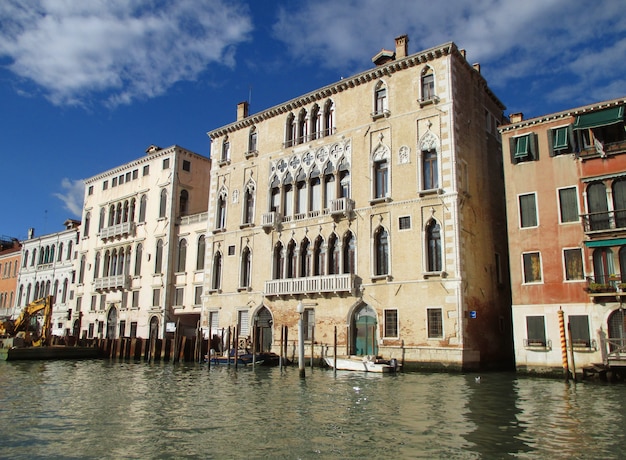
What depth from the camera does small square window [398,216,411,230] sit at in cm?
2397

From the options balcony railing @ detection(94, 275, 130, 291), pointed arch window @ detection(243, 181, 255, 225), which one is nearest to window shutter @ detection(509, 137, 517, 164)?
pointed arch window @ detection(243, 181, 255, 225)

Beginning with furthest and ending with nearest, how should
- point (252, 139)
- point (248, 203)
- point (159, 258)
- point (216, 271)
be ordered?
point (159, 258) < point (252, 139) < point (216, 271) < point (248, 203)

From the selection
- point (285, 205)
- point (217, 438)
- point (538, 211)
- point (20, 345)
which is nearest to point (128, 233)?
point (20, 345)

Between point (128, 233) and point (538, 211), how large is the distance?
1104 inches

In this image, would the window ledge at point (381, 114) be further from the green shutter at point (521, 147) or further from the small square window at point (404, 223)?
the green shutter at point (521, 147)

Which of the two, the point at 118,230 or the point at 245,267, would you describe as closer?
the point at 245,267

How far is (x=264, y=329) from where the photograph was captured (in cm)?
2902

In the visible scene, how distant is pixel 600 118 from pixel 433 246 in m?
7.72

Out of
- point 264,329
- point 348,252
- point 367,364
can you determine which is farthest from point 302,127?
point 367,364

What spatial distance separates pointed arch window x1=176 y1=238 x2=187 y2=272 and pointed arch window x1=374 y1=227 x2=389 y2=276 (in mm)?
15494

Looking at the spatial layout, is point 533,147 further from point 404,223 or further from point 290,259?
point 290,259

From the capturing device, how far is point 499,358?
2372cm

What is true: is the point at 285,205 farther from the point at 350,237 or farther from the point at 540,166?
the point at 540,166

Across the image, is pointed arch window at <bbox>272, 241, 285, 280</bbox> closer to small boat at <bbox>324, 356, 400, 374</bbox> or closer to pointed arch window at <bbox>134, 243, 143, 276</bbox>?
small boat at <bbox>324, 356, 400, 374</bbox>
